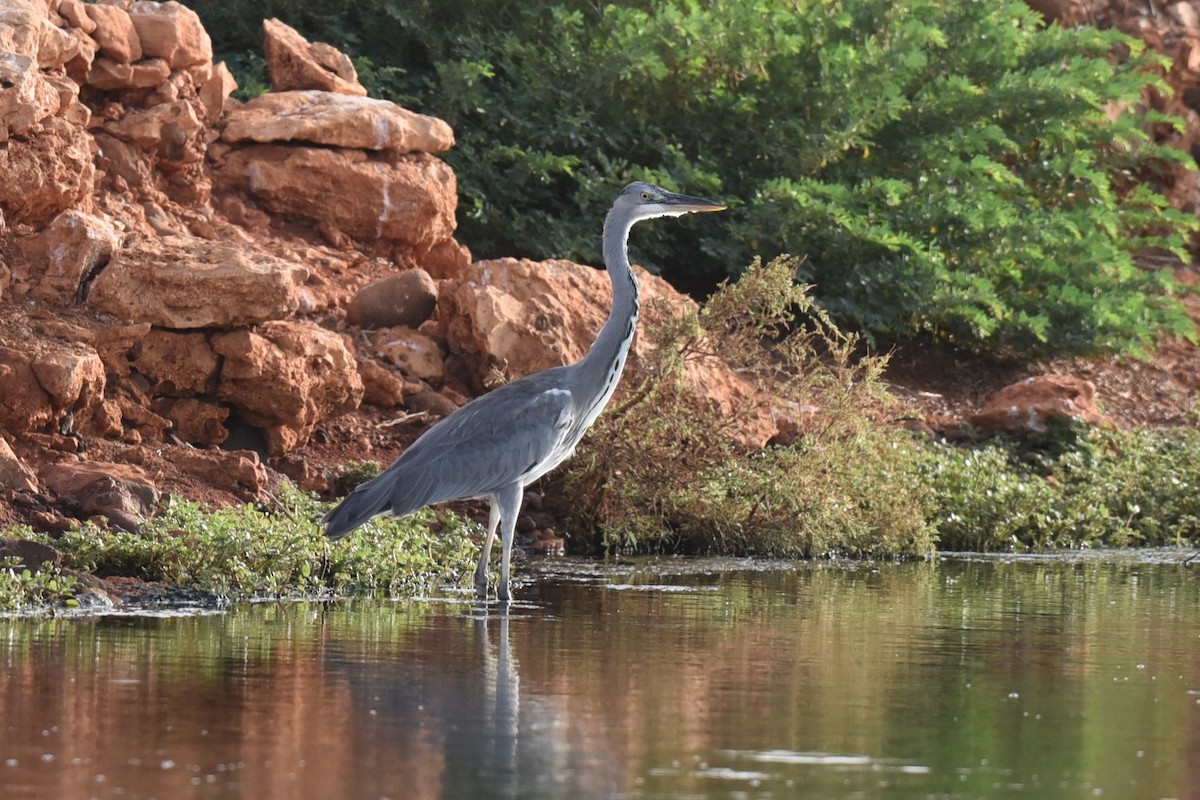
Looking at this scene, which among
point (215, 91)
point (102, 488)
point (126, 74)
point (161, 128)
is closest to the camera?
point (102, 488)

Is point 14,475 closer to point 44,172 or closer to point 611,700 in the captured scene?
point 44,172

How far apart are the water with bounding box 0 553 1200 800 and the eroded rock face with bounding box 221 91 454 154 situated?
6.62 m

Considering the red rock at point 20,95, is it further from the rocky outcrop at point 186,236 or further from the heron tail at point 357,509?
the heron tail at point 357,509

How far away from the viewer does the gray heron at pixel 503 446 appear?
37.8 ft

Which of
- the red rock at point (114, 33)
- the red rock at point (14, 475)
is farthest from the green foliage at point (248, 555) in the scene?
the red rock at point (114, 33)

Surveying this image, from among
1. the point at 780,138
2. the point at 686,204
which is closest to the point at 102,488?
the point at 686,204

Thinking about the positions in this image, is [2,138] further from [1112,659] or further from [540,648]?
[1112,659]

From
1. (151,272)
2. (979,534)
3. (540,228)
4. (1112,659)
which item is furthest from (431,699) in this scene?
(540,228)

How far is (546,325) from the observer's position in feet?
52.4

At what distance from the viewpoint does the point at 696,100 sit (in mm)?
20938

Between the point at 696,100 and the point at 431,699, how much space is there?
14138mm

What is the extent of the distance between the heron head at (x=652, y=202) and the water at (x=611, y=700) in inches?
108

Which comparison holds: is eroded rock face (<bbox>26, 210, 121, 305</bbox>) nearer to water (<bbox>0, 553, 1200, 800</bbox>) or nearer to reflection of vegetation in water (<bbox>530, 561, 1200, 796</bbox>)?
water (<bbox>0, 553, 1200, 800</bbox>)

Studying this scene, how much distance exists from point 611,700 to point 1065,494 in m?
10.7
